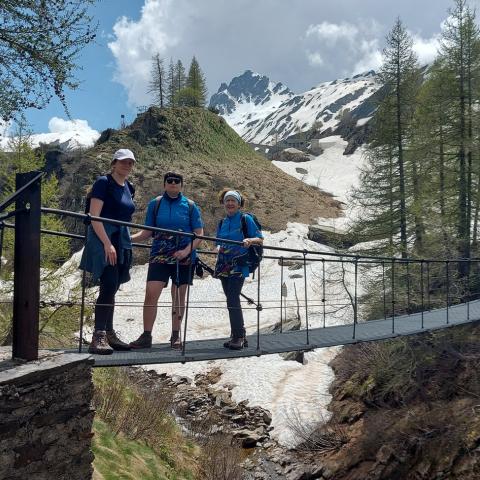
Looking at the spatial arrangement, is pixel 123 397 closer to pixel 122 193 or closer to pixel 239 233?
pixel 239 233

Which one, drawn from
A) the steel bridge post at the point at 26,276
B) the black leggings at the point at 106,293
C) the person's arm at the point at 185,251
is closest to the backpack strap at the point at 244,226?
the person's arm at the point at 185,251


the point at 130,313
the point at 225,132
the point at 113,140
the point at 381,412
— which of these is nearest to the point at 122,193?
the point at 381,412

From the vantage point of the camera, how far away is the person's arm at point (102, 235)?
10.6 feet

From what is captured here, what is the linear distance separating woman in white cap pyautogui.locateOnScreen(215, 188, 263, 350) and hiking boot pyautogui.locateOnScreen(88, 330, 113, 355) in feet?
4.07

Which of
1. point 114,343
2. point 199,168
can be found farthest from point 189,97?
point 114,343

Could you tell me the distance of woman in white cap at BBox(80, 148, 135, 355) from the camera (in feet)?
10.9

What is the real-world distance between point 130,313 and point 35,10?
16058 millimetres

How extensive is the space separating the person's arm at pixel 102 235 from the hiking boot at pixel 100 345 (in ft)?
1.66

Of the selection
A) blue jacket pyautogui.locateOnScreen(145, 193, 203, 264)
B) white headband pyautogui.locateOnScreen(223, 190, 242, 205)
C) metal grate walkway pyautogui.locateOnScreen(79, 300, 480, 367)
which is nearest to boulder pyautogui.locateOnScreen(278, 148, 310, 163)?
metal grate walkway pyautogui.locateOnScreen(79, 300, 480, 367)

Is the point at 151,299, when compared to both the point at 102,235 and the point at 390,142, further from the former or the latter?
the point at 390,142

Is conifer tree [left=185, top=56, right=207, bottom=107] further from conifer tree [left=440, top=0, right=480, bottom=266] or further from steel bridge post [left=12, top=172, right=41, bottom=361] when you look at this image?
steel bridge post [left=12, top=172, right=41, bottom=361]

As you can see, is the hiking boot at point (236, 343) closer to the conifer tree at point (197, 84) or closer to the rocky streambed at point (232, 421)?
the rocky streambed at point (232, 421)

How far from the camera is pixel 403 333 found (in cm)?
636

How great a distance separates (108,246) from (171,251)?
754 mm
